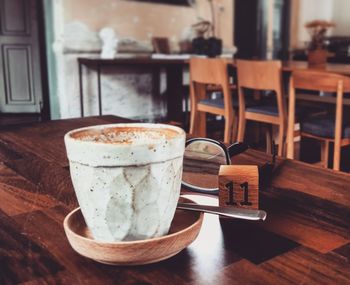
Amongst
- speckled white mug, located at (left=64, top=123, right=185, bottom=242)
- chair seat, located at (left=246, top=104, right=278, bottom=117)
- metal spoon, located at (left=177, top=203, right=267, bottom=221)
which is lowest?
chair seat, located at (left=246, top=104, right=278, bottom=117)

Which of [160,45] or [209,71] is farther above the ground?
[160,45]

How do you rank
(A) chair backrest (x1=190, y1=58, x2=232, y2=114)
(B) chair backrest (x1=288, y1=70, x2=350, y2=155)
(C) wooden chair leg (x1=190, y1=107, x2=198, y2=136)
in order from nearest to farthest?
1. (B) chair backrest (x1=288, y1=70, x2=350, y2=155)
2. (A) chair backrest (x1=190, y1=58, x2=232, y2=114)
3. (C) wooden chair leg (x1=190, y1=107, x2=198, y2=136)

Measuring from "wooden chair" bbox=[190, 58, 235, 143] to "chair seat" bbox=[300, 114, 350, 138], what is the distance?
717 millimetres

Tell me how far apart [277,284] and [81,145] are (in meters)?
0.25

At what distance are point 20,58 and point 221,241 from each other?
4814mm

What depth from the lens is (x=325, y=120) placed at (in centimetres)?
287

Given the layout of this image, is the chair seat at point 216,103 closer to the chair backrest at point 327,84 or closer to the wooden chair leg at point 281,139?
the wooden chair leg at point 281,139

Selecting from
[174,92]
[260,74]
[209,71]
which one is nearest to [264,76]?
[260,74]

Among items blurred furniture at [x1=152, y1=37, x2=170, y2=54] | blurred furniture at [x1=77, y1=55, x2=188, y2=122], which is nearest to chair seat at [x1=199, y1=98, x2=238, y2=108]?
blurred furniture at [x1=77, y1=55, x2=188, y2=122]

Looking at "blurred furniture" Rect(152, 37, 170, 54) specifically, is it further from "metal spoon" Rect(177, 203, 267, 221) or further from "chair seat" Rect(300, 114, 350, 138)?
"metal spoon" Rect(177, 203, 267, 221)

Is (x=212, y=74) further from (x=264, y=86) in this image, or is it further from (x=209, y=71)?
(x=264, y=86)

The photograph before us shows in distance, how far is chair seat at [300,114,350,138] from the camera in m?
2.74

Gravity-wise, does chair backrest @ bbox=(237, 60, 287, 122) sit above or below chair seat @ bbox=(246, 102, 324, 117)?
above

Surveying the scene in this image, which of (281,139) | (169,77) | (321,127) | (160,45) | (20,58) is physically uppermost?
(160,45)
